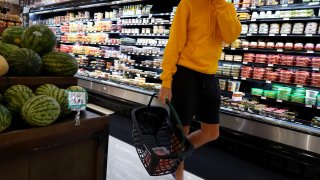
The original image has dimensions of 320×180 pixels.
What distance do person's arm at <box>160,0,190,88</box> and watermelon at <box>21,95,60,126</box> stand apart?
0.96 m

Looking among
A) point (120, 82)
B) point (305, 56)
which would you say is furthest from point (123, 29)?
point (305, 56)

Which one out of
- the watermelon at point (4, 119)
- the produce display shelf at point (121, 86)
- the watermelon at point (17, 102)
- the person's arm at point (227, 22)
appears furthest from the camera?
the produce display shelf at point (121, 86)

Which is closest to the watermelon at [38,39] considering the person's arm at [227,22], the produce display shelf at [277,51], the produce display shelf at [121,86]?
the person's arm at [227,22]

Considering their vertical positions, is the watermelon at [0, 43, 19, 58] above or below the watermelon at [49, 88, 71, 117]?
above

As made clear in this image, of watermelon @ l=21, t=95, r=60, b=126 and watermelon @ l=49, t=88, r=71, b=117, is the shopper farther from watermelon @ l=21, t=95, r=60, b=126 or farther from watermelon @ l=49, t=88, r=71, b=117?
watermelon @ l=21, t=95, r=60, b=126

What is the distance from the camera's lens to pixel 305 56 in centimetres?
362

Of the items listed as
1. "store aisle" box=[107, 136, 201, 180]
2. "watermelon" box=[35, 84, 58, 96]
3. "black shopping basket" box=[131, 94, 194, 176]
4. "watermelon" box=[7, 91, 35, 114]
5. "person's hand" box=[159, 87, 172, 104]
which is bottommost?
"store aisle" box=[107, 136, 201, 180]

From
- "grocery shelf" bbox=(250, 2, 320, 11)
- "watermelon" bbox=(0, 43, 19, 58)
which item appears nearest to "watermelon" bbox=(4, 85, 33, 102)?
"watermelon" bbox=(0, 43, 19, 58)

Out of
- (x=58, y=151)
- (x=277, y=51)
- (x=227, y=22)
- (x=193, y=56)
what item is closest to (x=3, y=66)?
(x=58, y=151)

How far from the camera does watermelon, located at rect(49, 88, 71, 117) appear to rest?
4.53 feet

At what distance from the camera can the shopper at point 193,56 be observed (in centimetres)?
202

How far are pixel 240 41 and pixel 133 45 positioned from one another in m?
2.72

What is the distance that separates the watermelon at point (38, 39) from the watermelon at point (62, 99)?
384mm

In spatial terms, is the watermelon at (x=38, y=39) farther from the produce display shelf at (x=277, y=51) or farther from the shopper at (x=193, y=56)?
the produce display shelf at (x=277, y=51)
